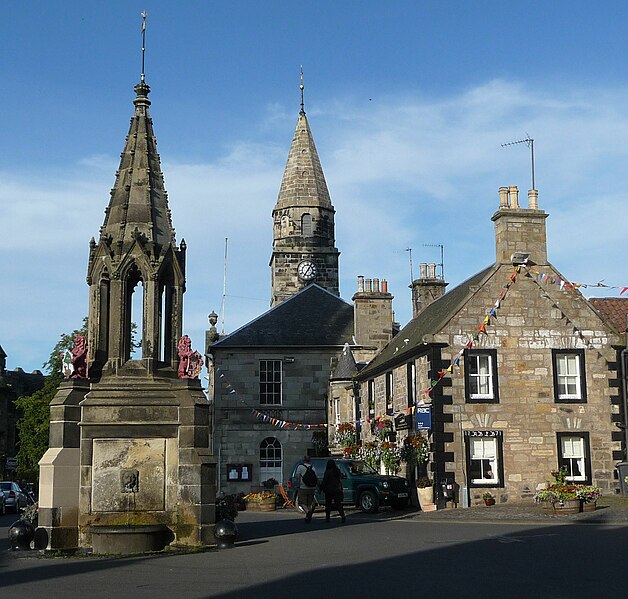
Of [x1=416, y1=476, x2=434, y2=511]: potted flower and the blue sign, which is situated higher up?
the blue sign

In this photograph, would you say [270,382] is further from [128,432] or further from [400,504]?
[128,432]

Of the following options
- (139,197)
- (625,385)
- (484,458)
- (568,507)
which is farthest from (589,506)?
(139,197)

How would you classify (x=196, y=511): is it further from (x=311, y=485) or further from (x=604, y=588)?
(x=311, y=485)

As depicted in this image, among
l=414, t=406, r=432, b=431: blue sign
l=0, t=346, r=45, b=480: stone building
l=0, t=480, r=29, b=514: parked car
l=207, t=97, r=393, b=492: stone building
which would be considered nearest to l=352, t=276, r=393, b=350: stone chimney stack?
l=207, t=97, r=393, b=492: stone building

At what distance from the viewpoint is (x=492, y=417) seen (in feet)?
90.9

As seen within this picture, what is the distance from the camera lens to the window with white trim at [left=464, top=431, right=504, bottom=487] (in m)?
27.2

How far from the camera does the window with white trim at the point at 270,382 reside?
139 feet

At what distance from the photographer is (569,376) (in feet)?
93.6

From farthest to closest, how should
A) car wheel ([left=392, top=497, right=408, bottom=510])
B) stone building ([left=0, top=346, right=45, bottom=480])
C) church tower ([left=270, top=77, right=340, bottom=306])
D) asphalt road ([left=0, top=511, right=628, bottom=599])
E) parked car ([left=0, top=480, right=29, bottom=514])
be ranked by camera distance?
1. stone building ([left=0, top=346, right=45, bottom=480])
2. church tower ([left=270, top=77, right=340, bottom=306])
3. parked car ([left=0, top=480, right=29, bottom=514])
4. car wheel ([left=392, top=497, right=408, bottom=510])
5. asphalt road ([left=0, top=511, right=628, bottom=599])

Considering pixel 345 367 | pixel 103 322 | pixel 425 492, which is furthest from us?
pixel 345 367

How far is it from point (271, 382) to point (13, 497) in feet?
40.6

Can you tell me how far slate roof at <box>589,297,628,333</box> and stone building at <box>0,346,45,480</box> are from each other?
45177mm

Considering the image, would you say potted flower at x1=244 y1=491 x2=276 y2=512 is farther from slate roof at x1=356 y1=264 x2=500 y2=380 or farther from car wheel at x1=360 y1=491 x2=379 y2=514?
slate roof at x1=356 y1=264 x2=500 y2=380

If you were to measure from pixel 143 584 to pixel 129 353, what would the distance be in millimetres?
5967
